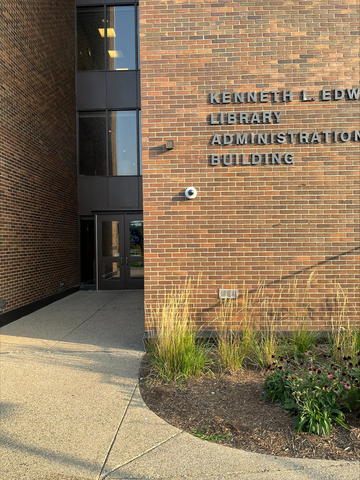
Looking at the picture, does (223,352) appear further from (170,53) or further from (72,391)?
(170,53)

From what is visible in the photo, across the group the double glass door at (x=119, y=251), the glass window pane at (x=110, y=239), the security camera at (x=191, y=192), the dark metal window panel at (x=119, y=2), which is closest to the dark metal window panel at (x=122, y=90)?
the dark metal window panel at (x=119, y=2)

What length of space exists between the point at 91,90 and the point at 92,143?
185cm

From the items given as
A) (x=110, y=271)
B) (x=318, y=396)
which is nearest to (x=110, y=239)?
(x=110, y=271)

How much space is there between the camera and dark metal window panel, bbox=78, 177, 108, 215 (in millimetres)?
13312

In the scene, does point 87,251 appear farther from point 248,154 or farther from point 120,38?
point 248,154

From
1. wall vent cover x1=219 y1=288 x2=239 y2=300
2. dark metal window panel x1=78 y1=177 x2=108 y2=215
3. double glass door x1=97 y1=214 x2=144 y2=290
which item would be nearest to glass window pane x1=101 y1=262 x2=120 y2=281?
double glass door x1=97 y1=214 x2=144 y2=290

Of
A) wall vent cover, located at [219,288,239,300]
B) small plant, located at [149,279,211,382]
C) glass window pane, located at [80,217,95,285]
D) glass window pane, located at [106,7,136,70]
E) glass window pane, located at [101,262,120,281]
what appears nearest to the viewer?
small plant, located at [149,279,211,382]

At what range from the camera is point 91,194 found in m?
13.4

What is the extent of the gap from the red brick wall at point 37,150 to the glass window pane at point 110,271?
980 millimetres

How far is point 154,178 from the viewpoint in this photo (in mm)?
6141

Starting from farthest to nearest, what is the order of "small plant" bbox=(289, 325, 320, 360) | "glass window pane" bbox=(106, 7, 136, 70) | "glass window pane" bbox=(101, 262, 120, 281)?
"glass window pane" bbox=(101, 262, 120, 281) < "glass window pane" bbox=(106, 7, 136, 70) < "small plant" bbox=(289, 325, 320, 360)

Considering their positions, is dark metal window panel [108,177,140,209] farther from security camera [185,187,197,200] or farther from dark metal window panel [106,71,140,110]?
security camera [185,187,197,200]

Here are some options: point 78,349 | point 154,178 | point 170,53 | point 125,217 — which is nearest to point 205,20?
point 170,53

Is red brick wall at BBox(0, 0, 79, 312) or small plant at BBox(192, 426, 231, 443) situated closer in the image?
small plant at BBox(192, 426, 231, 443)
